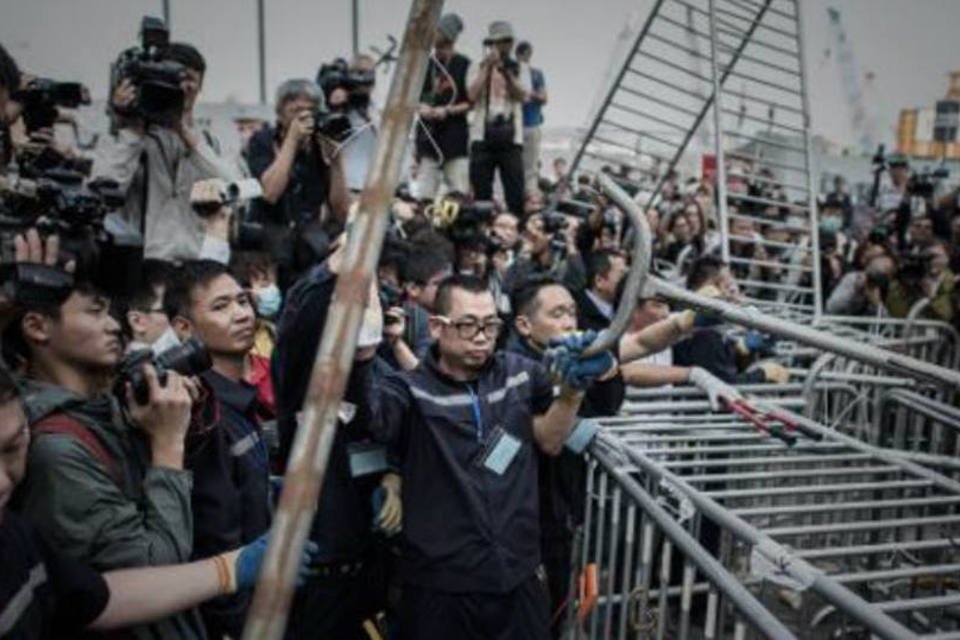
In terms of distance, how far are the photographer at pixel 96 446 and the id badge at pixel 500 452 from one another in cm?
103

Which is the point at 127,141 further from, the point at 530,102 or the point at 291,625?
the point at 530,102

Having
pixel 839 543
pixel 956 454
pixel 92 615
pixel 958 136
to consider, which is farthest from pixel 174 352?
pixel 958 136

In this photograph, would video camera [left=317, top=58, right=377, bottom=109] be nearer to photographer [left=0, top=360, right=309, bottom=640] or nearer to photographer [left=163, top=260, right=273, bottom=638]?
photographer [left=163, top=260, right=273, bottom=638]

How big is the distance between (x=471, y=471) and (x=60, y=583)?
1394mm

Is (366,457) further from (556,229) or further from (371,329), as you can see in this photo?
(556,229)

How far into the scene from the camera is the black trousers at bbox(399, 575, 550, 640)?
2648 millimetres

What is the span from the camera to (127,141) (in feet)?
12.0

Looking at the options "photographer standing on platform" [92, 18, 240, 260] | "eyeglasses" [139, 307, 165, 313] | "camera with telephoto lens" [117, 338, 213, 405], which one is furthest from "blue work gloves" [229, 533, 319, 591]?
"photographer standing on platform" [92, 18, 240, 260]

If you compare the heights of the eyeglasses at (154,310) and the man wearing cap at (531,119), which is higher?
the man wearing cap at (531,119)

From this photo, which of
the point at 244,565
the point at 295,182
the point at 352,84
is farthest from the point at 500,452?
the point at 295,182

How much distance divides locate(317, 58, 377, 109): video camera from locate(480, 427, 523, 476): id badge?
5.11 ft

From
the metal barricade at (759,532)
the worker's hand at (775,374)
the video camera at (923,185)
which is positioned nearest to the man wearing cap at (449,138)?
the worker's hand at (775,374)

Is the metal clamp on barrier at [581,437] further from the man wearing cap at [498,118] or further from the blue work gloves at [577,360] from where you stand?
the man wearing cap at [498,118]

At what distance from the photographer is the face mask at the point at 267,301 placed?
3.61m
